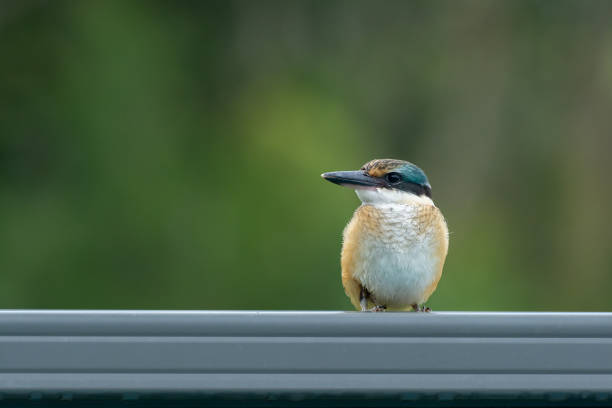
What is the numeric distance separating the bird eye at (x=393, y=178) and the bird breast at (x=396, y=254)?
0.13 metres

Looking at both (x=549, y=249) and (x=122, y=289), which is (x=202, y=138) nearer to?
(x=122, y=289)

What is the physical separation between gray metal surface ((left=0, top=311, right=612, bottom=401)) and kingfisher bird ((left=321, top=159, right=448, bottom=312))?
3.65 ft

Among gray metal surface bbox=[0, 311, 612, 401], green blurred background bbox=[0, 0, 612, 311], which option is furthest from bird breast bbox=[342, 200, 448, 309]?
green blurred background bbox=[0, 0, 612, 311]

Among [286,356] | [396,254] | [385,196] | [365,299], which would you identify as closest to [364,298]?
[365,299]

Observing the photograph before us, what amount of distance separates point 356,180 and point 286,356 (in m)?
1.39

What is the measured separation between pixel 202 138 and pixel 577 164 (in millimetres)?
3154

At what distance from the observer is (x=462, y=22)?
8688 millimetres

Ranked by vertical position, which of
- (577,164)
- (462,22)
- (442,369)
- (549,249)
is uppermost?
(462,22)

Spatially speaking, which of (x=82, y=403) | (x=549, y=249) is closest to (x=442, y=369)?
(x=82, y=403)

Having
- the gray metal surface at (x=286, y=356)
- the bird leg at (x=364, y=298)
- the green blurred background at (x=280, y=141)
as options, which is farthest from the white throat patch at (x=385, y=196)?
the green blurred background at (x=280, y=141)

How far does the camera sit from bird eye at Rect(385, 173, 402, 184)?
2.73 meters

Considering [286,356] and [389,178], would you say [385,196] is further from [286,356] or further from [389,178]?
[286,356]

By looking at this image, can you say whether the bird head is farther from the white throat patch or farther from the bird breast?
the bird breast

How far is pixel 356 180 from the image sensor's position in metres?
2.66
